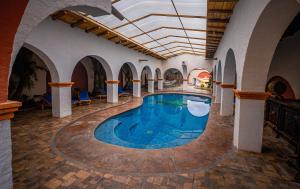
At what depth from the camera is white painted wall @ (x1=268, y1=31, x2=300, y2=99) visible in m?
7.49

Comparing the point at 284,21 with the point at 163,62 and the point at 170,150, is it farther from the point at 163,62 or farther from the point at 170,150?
the point at 163,62

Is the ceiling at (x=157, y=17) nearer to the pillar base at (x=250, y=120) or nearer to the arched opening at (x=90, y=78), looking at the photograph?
the pillar base at (x=250, y=120)

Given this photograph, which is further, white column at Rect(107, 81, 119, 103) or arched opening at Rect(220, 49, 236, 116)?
white column at Rect(107, 81, 119, 103)

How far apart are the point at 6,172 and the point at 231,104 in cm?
935

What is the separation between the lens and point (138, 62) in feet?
52.3

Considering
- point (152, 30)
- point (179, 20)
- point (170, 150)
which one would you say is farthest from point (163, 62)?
point (170, 150)

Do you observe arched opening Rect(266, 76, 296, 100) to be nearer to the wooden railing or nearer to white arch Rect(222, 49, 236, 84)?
the wooden railing

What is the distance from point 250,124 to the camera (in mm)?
4523

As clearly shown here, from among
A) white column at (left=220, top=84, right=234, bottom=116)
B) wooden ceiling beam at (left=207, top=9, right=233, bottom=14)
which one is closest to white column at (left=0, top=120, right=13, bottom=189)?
wooden ceiling beam at (left=207, top=9, right=233, bottom=14)

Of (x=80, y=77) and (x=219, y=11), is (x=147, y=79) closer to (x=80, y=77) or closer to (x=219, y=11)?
(x=80, y=77)

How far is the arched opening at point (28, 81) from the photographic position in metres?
9.32

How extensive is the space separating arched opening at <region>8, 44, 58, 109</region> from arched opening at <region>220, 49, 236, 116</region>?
860 cm

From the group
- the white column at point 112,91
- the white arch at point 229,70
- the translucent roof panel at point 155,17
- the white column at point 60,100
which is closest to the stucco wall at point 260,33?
the translucent roof panel at point 155,17

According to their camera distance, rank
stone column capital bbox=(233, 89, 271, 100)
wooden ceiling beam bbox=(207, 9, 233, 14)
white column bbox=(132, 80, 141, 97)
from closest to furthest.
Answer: stone column capital bbox=(233, 89, 271, 100), wooden ceiling beam bbox=(207, 9, 233, 14), white column bbox=(132, 80, 141, 97)
